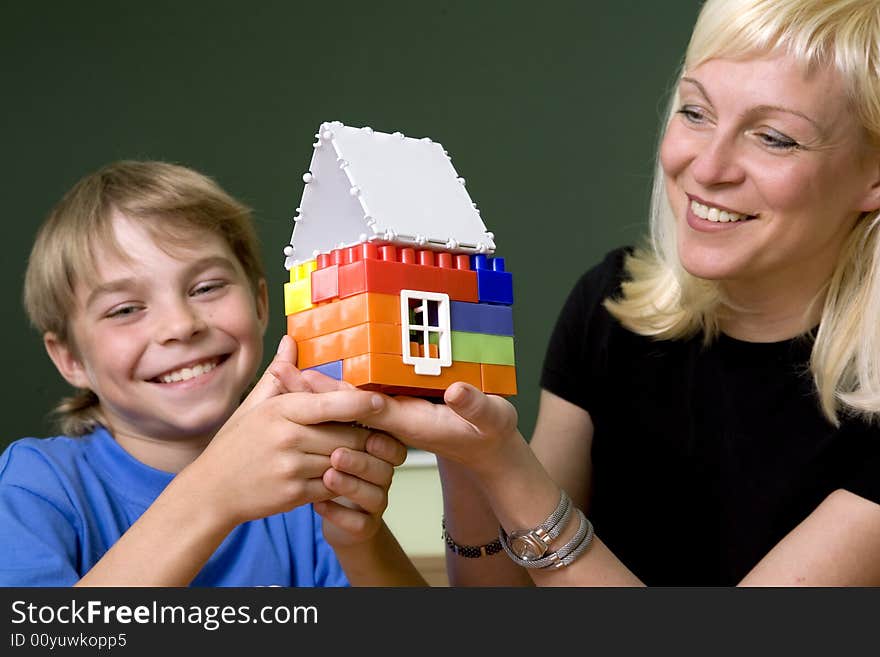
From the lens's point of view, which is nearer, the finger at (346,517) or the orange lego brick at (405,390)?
the orange lego brick at (405,390)

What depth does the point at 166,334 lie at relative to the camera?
156cm

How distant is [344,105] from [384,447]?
206 cm

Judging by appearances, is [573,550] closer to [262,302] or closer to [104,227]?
[262,302]

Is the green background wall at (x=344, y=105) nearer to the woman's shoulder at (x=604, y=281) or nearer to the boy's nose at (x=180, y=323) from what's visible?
the woman's shoulder at (x=604, y=281)

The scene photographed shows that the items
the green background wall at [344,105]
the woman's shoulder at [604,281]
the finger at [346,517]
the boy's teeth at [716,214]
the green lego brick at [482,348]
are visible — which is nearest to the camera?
the green lego brick at [482,348]

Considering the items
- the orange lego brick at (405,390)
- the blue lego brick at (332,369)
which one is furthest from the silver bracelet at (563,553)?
the blue lego brick at (332,369)

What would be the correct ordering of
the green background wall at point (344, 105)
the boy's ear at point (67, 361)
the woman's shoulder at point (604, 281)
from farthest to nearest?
the green background wall at point (344, 105) < the woman's shoulder at point (604, 281) < the boy's ear at point (67, 361)

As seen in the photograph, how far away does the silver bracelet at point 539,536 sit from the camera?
141cm

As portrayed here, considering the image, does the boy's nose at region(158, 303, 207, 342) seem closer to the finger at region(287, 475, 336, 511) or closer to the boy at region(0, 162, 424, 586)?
the boy at region(0, 162, 424, 586)

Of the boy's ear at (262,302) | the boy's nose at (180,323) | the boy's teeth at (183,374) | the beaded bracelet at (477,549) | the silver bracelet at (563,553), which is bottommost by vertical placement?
the silver bracelet at (563,553)

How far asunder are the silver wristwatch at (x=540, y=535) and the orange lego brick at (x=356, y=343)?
31 centimetres

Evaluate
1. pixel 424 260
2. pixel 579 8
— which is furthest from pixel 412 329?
pixel 579 8

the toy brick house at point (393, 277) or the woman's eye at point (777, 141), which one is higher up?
the woman's eye at point (777, 141)

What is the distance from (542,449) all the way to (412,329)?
612 millimetres
